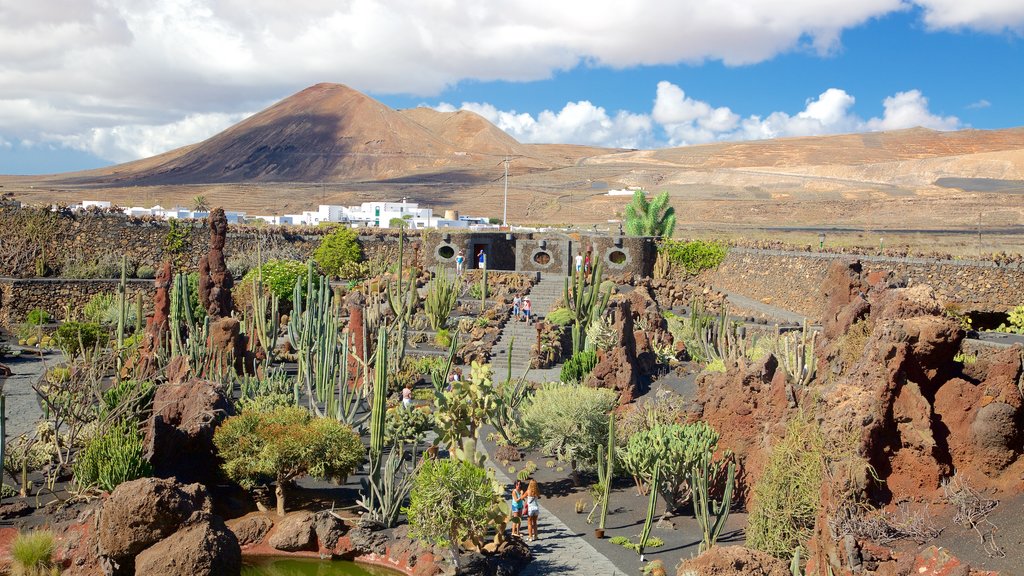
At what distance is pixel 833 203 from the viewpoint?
73.6 m

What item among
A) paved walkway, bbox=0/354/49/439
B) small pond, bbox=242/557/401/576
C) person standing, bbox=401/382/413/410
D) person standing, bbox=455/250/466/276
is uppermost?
person standing, bbox=455/250/466/276

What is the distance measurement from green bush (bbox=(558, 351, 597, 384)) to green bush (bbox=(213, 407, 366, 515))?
26.5 ft

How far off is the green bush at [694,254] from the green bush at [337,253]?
37.7 feet

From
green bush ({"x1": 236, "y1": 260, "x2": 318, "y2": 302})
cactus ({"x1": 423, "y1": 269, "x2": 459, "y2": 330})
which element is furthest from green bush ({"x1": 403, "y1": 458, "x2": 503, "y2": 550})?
→ green bush ({"x1": 236, "y1": 260, "x2": 318, "y2": 302})

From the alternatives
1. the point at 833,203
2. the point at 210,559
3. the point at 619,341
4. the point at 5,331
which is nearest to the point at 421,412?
the point at 619,341

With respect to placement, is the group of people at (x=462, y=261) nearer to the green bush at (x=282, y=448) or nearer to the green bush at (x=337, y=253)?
Answer: the green bush at (x=337, y=253)

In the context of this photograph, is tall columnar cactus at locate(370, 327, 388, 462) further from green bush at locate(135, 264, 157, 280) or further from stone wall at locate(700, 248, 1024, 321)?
green bush at locate(135, 264, 157, 280)

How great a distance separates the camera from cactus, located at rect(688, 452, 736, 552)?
10367 mm

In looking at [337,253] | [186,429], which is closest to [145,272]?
[337,253]

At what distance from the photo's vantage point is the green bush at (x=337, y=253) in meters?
34.0

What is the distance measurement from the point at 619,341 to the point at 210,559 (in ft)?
31.9

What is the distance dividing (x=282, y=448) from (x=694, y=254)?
24801mm

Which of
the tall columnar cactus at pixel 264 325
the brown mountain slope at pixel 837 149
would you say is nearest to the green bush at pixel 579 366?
the tall columnar cactus at pixel 264 325

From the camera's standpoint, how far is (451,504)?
1022cm
